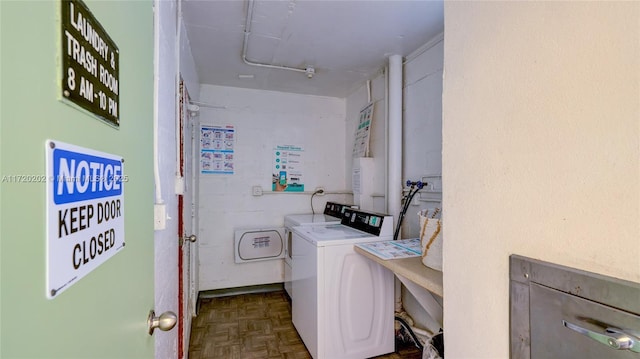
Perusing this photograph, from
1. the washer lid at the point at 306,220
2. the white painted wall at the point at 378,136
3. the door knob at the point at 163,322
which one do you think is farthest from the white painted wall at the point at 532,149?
the washer lid at the point at 306,220

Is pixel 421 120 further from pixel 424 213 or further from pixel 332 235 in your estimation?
pixel 332 235

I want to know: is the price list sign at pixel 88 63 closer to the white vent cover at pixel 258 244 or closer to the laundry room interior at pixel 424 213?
the laundry room interior at pixel 424 213

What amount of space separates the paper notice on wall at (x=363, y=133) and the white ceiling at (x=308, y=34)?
0.34m

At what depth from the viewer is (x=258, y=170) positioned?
320cm

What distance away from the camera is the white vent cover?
3.05 meters

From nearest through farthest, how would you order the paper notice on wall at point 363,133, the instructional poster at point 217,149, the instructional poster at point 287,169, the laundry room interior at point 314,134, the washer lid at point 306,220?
the laundry room interior at point 314,134
the washer lid at point 306,220
the paper notice on wall at point 363,133
the instructional poster at point 217,149
the instructional poster at point 287,169

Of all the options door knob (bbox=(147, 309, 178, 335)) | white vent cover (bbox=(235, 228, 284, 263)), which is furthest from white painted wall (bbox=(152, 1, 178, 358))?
white vent cover (bbox=(235, 228, 284, 263))

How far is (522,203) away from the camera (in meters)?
0.68

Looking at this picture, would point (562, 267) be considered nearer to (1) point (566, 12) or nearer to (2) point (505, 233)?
(2) point (505, 233)

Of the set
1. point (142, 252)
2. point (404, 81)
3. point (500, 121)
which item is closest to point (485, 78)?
point (500, 121)

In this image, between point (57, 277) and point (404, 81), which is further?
point (404, 81)

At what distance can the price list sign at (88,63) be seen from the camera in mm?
403

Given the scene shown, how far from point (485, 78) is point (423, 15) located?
125 cm

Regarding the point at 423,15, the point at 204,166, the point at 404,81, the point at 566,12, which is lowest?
the point at 204,166
